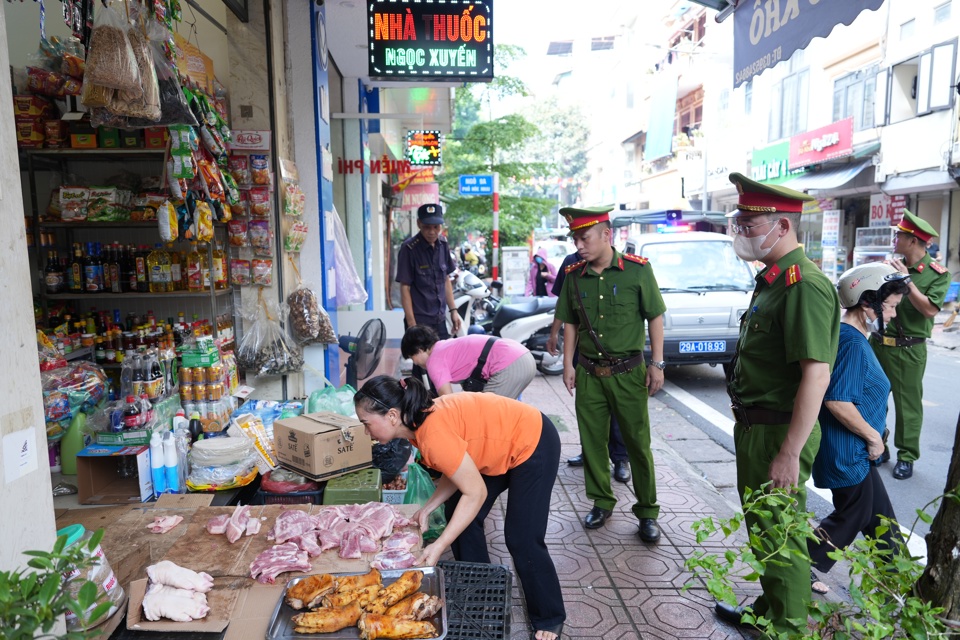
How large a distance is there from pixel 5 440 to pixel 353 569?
1.41 m

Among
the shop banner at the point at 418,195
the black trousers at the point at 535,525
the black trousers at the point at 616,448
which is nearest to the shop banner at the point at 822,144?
the shop banner at the point at 418,195

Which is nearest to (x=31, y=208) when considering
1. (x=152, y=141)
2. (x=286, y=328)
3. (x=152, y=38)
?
(x=152, y=141)

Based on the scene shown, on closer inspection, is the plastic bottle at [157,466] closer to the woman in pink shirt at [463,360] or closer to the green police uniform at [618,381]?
the woman in pink shirt at [463,360]

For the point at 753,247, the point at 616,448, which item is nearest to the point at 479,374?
the point at 616,448

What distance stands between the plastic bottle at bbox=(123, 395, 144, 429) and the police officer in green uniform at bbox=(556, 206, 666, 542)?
2.71m

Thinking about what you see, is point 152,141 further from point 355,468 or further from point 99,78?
point 355,468

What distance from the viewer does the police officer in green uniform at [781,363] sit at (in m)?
2.63

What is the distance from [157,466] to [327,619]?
2.04 metres

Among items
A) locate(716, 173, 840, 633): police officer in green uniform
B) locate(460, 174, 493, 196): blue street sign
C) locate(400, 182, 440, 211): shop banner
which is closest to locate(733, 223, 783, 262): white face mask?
locate(716, 173, 840, 633): police officer in green uniform

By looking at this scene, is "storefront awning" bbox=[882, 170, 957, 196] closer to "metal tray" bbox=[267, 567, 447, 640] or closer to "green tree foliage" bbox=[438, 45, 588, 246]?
"green tree foliage" bbox=[438, 45, 588, 246]

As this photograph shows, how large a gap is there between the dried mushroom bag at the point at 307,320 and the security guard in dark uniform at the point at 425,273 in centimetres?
91

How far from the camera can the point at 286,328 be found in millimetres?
5367

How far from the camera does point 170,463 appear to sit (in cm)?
379

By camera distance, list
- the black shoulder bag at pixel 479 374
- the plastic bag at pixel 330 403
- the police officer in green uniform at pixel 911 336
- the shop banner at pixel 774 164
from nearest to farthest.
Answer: the black shoulder bag at pixel 479 374, the plastic bag at pixel 330 403, the police officer in green uniform at pixel 911 336, the shop banner at pixel 774 164
